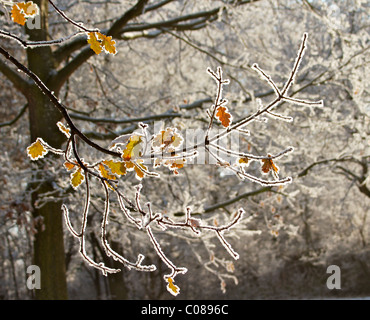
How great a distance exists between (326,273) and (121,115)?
12.4 m

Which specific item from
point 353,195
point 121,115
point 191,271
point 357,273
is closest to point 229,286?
point 191,271

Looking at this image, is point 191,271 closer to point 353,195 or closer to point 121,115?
point 353,195

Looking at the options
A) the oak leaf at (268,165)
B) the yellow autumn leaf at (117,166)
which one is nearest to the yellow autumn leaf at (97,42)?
the yellow autumn leaf at (117,166)

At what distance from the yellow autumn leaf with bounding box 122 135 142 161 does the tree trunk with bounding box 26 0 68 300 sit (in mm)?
3654

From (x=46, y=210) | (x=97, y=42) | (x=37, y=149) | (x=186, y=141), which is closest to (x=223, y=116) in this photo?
(x=97, y=42)

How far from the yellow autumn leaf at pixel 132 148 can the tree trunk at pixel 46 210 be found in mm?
3654

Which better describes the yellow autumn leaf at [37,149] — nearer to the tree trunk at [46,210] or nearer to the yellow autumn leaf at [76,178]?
the yellow autumn leaf at [76,178]

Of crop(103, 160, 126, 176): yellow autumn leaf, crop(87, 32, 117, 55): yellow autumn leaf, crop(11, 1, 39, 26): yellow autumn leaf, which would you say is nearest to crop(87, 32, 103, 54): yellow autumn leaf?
crop(87, 32, 117, 55): yellow autumn leaf

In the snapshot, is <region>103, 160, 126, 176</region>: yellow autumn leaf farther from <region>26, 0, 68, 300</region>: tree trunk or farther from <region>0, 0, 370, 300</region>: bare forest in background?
<region>26, 0, 68, 300</region>: tree trunk

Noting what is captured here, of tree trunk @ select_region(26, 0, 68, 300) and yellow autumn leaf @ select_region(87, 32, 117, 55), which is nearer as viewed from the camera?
yellow autumn leaf @ select_region(87, 32, 117, 55)

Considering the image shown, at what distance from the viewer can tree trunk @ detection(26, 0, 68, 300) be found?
477cm

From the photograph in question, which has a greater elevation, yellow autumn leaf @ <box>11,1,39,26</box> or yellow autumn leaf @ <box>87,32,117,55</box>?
yellow autumn leaf @ <box>11,1,39,26</box>

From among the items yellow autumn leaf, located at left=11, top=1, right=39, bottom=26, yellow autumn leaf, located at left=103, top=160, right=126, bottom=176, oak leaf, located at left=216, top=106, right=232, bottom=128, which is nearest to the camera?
oak leaf, located at left=216, top=106, right=232, bottom=128

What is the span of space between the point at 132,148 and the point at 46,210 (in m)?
3.90
